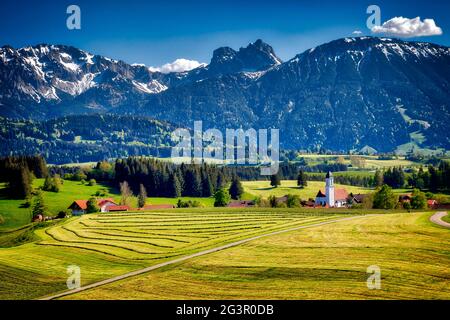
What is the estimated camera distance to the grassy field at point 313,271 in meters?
49.1

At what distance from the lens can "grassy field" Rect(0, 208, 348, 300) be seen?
6588cm

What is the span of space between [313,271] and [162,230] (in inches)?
1811

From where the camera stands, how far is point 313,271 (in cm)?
5625

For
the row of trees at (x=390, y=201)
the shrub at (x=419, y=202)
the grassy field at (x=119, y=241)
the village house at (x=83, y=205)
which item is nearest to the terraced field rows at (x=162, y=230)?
the grassy field at (x=119, y=241)

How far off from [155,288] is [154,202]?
127 metres

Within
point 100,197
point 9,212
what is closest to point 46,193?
point 100,197

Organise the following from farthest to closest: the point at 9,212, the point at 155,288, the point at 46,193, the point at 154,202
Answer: the point at 154,202, the point at 46,193, the point at 9,212, the point at 155,288

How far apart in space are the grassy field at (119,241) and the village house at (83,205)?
24174 mm

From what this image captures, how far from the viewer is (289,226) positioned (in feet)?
294

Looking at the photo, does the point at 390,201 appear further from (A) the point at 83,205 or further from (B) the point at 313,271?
(A) the point at 83,205

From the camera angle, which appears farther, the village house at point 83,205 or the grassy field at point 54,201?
the village house at point 83,205

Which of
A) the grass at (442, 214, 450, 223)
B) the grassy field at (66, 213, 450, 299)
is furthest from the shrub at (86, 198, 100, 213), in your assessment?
the grass at (442, 214, 450, 223)

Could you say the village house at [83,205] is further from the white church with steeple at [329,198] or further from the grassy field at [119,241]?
the white church with steeple at [329,198]
